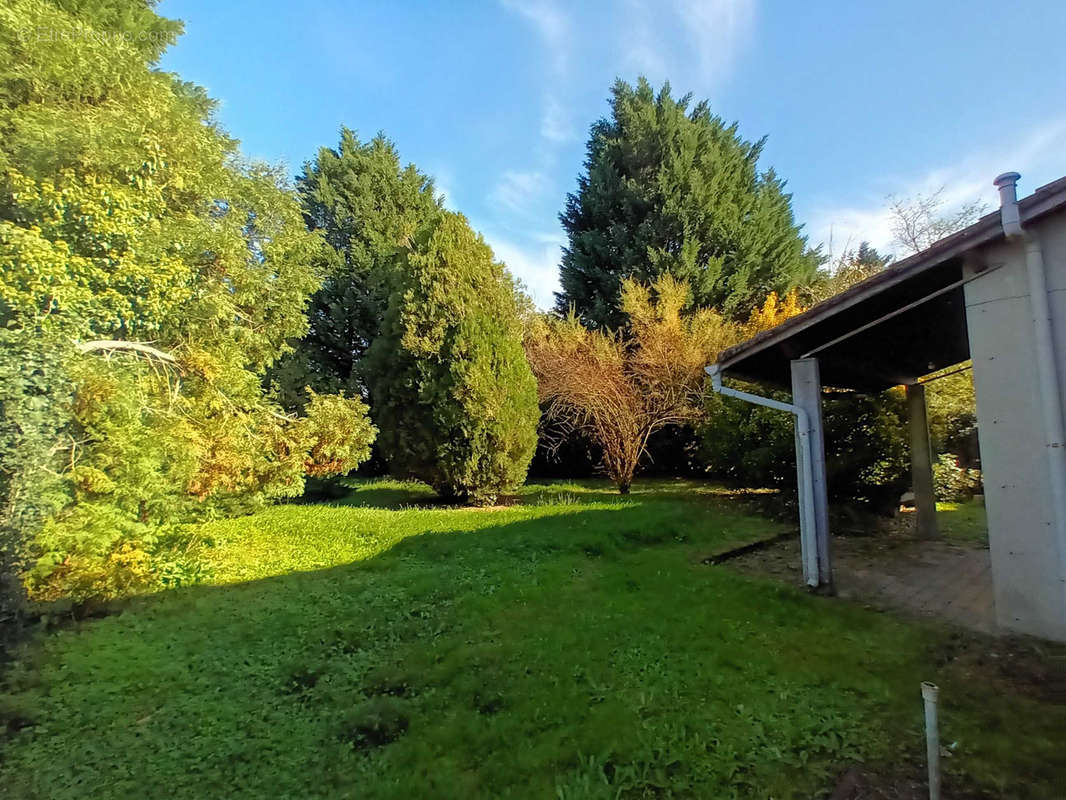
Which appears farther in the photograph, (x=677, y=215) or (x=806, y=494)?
(x=677, y=215)

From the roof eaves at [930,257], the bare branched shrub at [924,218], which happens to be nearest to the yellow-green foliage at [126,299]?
the roof eaves at [930,257]

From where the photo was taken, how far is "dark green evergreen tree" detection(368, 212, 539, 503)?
9.88m

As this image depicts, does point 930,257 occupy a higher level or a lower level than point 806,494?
higher

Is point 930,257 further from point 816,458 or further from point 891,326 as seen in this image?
point 816,458

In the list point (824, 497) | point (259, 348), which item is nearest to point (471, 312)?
point (259, 348)

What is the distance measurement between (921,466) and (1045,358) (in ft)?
16.5

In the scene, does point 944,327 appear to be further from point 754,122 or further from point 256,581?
point 754,122

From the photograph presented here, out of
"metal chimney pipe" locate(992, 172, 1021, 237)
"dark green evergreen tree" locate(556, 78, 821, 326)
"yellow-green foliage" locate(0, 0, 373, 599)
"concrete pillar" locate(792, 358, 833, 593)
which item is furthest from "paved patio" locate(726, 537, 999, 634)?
"dark green evergreen tree" locate(556, 78, 821, 326)

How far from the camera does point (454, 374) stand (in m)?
9.84

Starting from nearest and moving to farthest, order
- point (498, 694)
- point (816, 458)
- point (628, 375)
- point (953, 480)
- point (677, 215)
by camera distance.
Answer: point (498, 694)
point (816, 458)
point (953, 480)
point (628, 375)
point (677, 215)

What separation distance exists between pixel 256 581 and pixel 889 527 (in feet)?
30.8

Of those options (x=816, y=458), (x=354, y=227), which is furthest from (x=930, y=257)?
(x=354, y=227)

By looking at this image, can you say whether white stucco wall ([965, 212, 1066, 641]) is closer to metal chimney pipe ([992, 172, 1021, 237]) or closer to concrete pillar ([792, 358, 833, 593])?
metal chimney pipe ([992, 172, 1021, 237])

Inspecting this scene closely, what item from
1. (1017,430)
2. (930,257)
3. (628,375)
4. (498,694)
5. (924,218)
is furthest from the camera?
(924,218)
